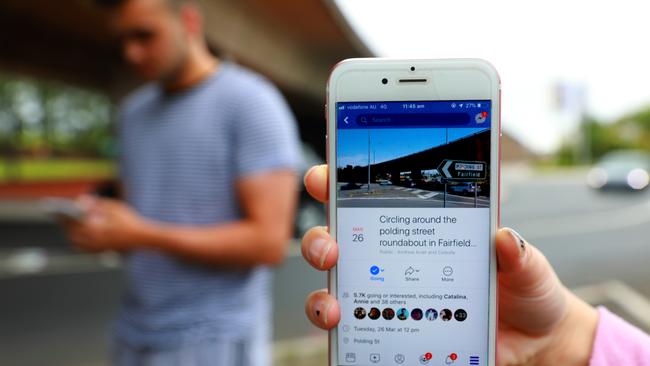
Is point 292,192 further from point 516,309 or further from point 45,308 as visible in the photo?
point 45,308

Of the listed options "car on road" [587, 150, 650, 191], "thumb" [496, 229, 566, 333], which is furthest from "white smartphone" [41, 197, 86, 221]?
"car on road" [587, 150, 650, 191]

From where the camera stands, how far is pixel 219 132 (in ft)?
6.15

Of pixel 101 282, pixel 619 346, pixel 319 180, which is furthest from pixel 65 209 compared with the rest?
pixel 101 282

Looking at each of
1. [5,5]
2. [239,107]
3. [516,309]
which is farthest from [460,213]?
[5,5]

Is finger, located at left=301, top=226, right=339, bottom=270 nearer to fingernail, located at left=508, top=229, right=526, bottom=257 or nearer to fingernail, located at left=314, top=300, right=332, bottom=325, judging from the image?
fingernail, located at left=314, top=300, right=332, bottom=325

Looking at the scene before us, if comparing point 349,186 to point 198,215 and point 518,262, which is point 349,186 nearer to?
point 518,262

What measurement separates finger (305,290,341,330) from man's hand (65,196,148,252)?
96 cm

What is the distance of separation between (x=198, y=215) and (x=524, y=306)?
1.08 meters

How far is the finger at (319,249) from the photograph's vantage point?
1008 mm

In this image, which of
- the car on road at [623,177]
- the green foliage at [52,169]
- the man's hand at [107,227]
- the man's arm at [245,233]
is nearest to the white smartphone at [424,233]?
the man's arm at [245,233]

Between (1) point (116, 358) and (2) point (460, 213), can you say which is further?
(1) point (116, 358)

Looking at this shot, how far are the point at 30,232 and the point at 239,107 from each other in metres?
10.4

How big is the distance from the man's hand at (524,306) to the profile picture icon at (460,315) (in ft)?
0.32

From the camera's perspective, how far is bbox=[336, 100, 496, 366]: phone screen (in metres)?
1.06
